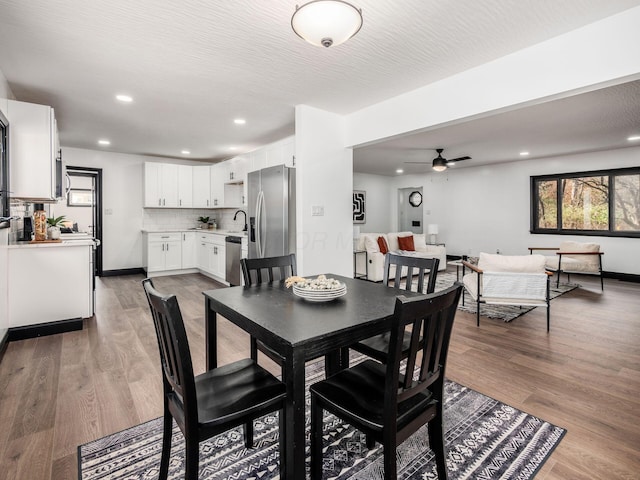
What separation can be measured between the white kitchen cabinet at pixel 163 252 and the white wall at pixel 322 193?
12.4ft

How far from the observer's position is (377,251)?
617 cm

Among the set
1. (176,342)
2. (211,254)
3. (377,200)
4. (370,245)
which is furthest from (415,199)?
(176,342)

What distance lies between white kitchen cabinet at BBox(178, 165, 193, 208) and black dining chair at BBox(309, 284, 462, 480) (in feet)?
20.5

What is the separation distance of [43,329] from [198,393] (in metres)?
2.98

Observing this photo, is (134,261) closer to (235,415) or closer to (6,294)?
(6,294)

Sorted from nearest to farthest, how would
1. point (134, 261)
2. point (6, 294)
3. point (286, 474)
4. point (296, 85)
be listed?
point (286, 474), point (6, 294), point (296, 85), point (134, 261)

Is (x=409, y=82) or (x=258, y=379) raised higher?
(x=409, y=82)

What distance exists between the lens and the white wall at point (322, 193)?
12.7 ft

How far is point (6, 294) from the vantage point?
308 cm

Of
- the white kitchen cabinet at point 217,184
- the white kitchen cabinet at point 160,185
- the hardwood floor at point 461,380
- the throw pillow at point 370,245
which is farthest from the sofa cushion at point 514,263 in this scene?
the white kitchen cabinet at point 160,185

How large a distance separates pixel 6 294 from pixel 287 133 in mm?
3797

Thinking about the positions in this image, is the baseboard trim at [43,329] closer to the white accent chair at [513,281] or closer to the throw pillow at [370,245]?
the white accent chair at [513,281]

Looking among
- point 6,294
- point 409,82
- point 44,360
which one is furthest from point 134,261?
point 409,82

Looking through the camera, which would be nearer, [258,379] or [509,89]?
[258,379]
